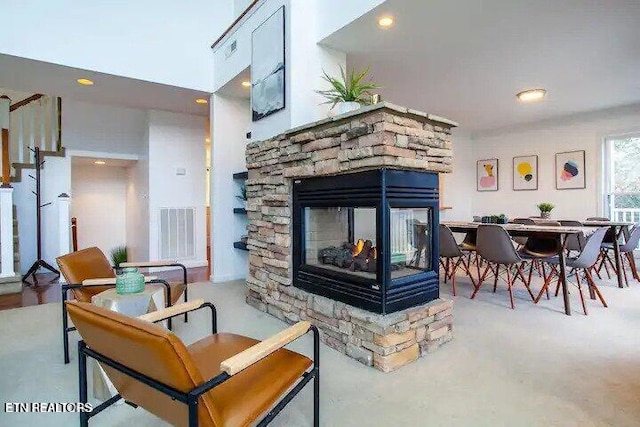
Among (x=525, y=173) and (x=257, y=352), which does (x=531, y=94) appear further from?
(x=257, y=352)

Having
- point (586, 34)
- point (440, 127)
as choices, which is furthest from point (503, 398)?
point (586, 34)

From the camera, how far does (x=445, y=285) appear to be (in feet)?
14.0

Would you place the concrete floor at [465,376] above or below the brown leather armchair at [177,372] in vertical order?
below

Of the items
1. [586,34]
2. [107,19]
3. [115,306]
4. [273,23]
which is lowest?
[115,306]

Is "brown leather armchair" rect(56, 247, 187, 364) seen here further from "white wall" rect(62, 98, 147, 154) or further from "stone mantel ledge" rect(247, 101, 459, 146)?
"white wall" rect(62, 98, 147, 154)

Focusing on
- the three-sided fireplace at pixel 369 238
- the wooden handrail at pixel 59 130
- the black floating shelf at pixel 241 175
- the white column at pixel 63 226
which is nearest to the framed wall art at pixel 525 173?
the three-sided fireplace at pixel 369 238

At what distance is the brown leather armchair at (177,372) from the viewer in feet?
3.26

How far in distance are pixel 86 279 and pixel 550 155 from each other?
6990mm

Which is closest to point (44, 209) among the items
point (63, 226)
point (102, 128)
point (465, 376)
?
point (63, 226)

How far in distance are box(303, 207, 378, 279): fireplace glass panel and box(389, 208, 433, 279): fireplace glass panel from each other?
0.14m

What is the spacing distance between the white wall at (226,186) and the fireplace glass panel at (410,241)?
2.82m

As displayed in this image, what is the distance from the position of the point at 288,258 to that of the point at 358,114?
133cm

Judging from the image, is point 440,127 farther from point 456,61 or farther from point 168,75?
point 168,75

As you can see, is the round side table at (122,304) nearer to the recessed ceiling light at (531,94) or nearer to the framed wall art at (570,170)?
the recessed ceiling light at (531,94)
